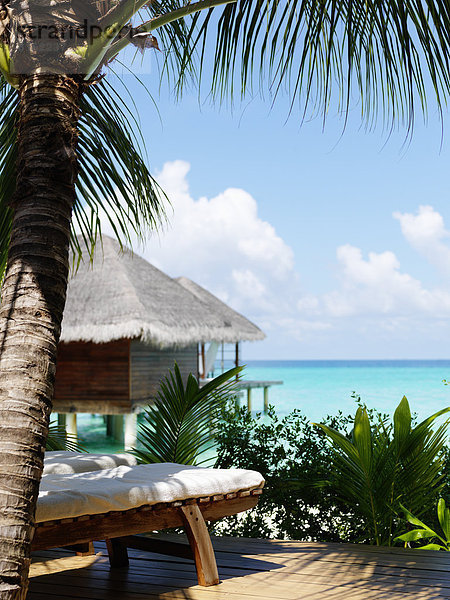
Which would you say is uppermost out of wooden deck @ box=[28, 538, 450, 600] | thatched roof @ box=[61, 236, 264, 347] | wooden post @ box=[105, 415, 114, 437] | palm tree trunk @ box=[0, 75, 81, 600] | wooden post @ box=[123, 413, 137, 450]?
thatched roof @ box=[61, 236, 264, 347]

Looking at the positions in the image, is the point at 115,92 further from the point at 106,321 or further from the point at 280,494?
the point at 106,321

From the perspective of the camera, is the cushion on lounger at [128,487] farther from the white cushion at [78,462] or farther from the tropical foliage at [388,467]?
the tropical foliage at [388,467]

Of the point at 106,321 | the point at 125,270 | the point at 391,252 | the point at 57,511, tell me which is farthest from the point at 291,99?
the point at 391,252

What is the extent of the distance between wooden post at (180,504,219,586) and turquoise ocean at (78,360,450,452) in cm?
1480

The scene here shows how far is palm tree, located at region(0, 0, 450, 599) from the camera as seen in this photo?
1.68 meters

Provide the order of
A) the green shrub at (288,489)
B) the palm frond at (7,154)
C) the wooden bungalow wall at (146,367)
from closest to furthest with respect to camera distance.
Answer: the palm frond at (7,154) < the green shrub at (288,489) < the wooden bungalow wall at (146,367)

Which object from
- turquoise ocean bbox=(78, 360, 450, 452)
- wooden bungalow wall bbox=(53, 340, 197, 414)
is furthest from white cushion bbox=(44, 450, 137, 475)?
turquoise ocean bbox=(78, 360, 450, 452)

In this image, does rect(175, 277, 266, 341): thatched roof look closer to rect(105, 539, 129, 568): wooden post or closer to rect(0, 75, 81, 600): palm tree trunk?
rect(105, 539, 129, 568): wooden post

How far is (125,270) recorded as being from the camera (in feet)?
42.3

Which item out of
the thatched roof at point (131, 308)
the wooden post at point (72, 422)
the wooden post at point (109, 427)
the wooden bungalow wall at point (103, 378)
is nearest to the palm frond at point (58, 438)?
the thatched roof at point (131, 308)

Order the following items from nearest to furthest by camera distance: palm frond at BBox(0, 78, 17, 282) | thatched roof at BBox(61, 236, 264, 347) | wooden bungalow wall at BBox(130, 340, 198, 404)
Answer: palm frond at BBox(0, 78, 17, 282) → thatched roof at BBox(61, 236, 264, 347) → wooden bungalow wall at BBox(130, 340, 198, 404)

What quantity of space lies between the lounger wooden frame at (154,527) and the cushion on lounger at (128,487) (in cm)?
3

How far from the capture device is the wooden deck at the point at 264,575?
8.62 ft

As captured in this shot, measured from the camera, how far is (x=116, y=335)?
455 inches
